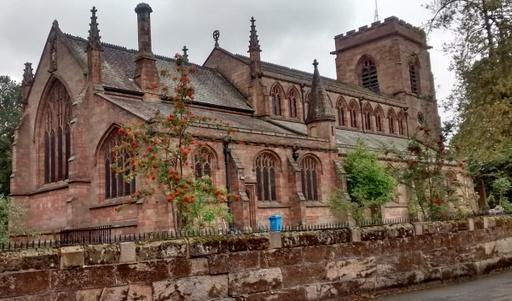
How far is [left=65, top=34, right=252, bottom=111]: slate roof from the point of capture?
108 feet

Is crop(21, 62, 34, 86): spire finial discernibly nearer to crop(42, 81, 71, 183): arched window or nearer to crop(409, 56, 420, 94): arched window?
crop(42, 81, 71, 183): arched window

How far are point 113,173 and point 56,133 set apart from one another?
289 inches

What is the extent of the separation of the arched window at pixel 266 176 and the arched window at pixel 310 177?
2.35 m

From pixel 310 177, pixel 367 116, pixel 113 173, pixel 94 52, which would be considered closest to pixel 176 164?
→ pixel 113 173

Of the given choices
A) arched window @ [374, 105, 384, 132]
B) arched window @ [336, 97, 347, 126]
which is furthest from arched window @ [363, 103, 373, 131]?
arched window @ [336, 97, 347, 126]

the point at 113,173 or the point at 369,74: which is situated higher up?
the point at 369,74

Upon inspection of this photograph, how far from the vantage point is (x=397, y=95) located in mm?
59531

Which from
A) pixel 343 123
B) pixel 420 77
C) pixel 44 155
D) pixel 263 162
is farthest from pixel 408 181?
pixel 420 77

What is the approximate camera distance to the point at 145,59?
107 ft

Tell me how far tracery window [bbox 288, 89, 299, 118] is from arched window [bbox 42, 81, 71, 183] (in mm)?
17673

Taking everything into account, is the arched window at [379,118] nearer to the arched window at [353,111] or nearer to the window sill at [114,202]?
the arched window at [353,111]

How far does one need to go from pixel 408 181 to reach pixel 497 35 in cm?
547

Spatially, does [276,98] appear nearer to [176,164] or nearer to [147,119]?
[147,119]

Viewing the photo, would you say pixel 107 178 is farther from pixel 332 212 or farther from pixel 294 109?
pixel 294 109
